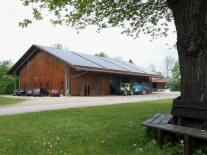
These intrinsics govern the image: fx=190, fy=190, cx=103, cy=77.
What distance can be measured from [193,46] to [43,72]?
112 feet

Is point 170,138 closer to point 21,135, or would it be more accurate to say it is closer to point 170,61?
point 21,135

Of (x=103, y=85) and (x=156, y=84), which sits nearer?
(x=103, y=85)

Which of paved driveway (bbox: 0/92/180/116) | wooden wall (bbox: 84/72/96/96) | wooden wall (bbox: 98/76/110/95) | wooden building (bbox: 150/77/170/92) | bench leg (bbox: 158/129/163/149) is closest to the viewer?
bench leg (bbox: 158/129/163/149)

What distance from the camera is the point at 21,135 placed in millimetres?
5246

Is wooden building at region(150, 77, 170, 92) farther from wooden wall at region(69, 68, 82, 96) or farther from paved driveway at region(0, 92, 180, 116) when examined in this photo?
paved driveway at region(0, 92, 180, 116)

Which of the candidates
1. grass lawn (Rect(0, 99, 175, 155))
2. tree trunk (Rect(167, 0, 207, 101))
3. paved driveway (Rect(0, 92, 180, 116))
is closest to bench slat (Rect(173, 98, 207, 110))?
tree trunk (Rect(167, 0, 207, 101))

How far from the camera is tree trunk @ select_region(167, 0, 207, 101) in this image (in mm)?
4172

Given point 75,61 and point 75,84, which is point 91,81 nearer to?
point 75,84

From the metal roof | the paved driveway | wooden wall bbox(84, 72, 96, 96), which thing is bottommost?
the paved driveway

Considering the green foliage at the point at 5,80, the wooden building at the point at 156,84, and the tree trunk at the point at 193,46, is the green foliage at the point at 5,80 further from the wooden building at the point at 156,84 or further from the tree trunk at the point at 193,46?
the tree trunk at the point at 193,46

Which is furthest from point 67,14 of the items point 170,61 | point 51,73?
point 170,61

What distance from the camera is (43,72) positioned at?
3575cm

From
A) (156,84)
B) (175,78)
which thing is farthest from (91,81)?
(175,78)

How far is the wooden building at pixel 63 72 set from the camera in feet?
101
